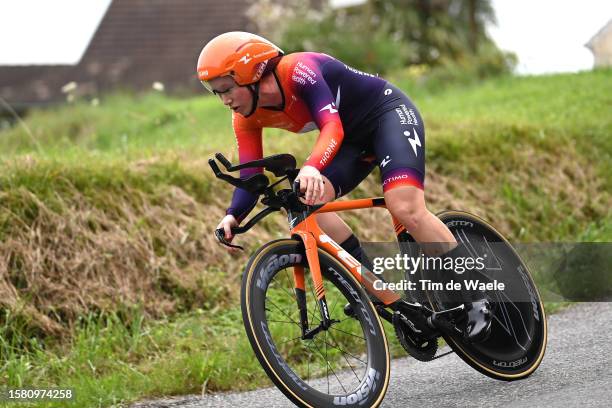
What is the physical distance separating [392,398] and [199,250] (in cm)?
302

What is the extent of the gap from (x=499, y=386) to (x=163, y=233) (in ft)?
11.0

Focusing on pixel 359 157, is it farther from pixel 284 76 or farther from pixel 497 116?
pixel 497 116

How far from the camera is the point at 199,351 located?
634cm

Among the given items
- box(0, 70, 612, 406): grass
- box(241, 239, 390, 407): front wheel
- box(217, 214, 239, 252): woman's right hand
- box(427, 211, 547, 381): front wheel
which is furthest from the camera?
box(0, 70, 612, 406): grass

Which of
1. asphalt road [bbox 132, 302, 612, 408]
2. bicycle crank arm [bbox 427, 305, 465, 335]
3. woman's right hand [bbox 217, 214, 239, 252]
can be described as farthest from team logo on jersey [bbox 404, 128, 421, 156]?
asphalt road [bbox 132, 302, 612, 408]

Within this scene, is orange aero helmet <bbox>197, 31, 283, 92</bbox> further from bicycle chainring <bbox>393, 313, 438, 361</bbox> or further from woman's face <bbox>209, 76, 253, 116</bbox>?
bicycle chainring <bbox>393, 313, 438, 361</bbox>

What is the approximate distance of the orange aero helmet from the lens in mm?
4715

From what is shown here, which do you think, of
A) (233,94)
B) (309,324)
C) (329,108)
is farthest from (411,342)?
(233,94)

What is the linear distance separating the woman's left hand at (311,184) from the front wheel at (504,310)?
130cm

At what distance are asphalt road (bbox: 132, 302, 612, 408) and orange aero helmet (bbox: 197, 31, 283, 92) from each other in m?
1.89

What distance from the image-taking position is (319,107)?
478 cm

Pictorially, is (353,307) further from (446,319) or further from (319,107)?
(319,107)

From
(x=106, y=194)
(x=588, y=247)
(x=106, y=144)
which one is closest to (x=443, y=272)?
(x=106, y=194)

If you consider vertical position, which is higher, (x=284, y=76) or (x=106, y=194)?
(x=284, y=76)
